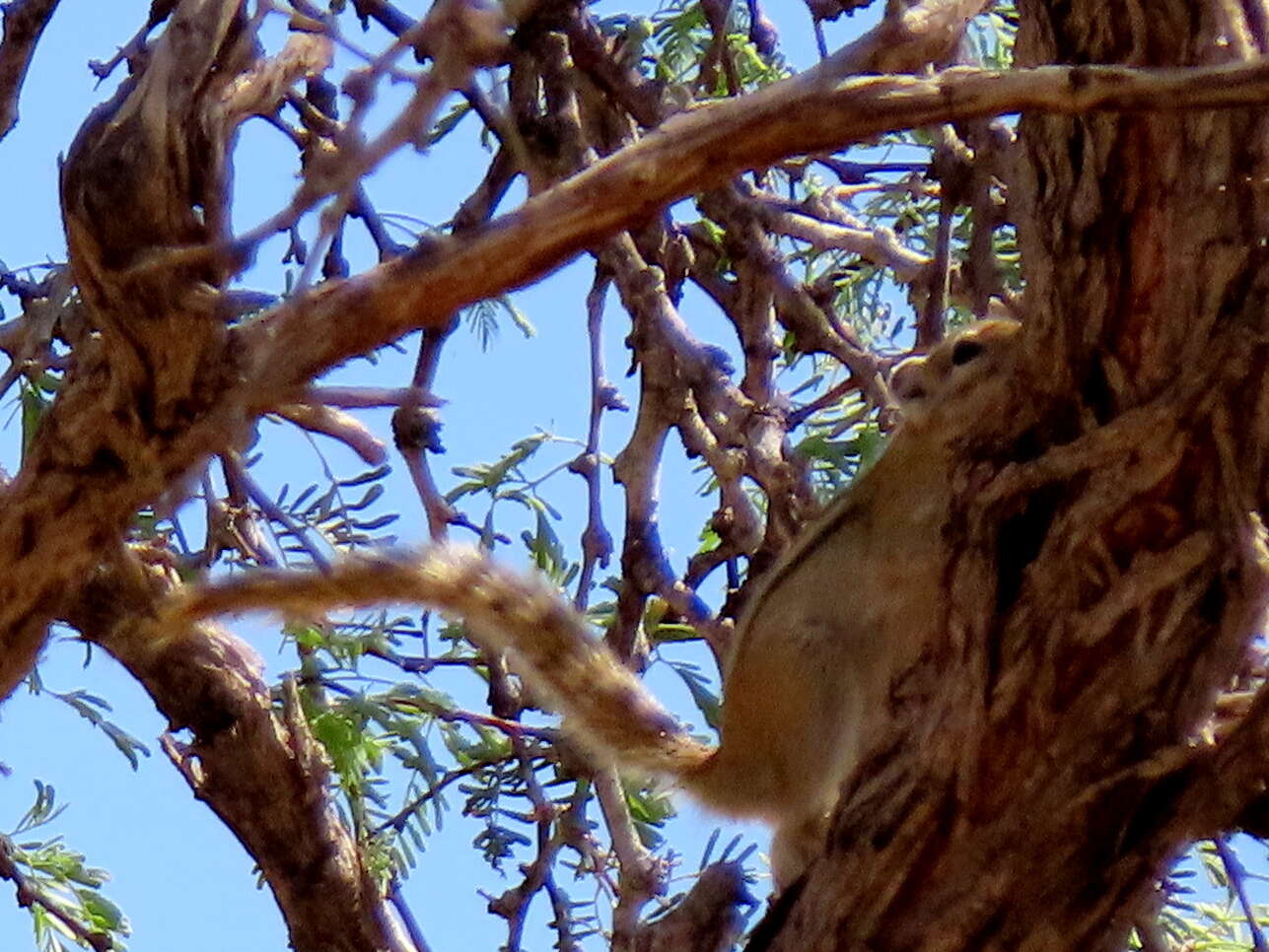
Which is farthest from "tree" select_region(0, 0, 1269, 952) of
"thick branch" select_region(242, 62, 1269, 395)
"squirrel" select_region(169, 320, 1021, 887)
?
"squirrel" select_region(169, 320, 1021, 887)

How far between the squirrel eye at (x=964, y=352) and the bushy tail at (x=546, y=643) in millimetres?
803

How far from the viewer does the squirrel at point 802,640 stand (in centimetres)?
306

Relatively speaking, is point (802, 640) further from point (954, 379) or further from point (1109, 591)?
point (1109, 591)

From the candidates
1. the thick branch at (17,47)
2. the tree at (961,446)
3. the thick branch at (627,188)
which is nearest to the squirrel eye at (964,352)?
the tree at (961,446)

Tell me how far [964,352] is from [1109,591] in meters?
1.15

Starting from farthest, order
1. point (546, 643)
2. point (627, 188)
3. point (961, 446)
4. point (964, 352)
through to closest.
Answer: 1. point (964, 352)
2. point (546, 643)
3. point (961, 446)
4. point (627, 188)

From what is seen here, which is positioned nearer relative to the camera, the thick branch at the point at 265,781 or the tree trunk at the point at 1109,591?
the tree trunk at the point at 1109,591

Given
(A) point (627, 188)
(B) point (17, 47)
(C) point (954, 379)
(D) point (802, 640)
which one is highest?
(B) point (17, 47)

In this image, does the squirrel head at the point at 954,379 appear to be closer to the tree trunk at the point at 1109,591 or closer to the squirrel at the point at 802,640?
the squirrel at the point at 802,640

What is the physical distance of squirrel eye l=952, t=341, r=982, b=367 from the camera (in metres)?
3.17

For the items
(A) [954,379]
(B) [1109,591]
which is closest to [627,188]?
(B) [1109,591]

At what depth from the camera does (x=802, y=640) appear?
3238 mm

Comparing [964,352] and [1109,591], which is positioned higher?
[964,352]

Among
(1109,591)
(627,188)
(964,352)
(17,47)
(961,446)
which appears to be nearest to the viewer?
(627,188)
